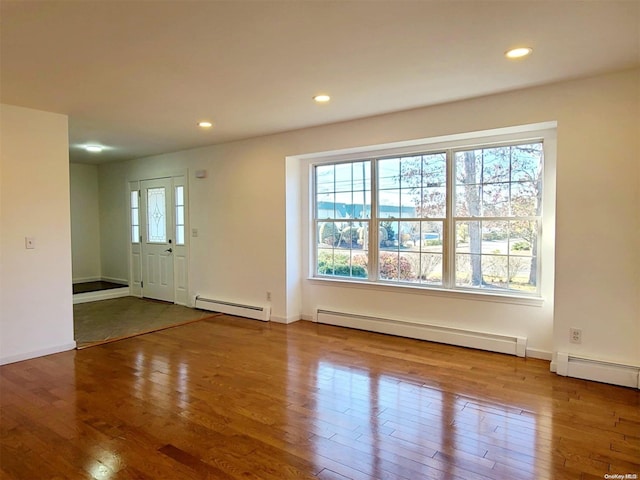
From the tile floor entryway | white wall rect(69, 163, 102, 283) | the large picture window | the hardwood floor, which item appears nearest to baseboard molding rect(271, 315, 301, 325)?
the large picture window

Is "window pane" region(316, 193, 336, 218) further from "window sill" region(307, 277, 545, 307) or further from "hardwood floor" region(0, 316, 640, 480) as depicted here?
"hardwood floor" region(0, 316, 640, 480)

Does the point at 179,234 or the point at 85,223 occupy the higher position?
the point at 85,223

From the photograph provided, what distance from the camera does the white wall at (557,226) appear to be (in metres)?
3.09

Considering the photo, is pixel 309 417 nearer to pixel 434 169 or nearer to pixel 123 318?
pixel 434 169

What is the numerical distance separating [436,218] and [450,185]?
370 mm

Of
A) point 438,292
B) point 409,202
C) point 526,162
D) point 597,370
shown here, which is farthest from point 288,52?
point 597,370

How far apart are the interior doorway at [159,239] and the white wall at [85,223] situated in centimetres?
127

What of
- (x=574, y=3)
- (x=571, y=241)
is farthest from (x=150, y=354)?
(x=574, y=3)

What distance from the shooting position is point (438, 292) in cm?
430

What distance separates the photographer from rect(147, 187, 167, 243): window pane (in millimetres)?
6504

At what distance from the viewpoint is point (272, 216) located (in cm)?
519

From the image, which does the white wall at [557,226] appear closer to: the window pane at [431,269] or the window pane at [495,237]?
the window pane at [431,269]

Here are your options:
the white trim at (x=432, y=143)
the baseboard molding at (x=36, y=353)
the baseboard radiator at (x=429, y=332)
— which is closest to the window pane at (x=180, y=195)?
the white trim at (x=432, y=143)

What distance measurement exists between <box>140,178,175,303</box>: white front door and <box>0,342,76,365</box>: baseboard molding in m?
2.34
